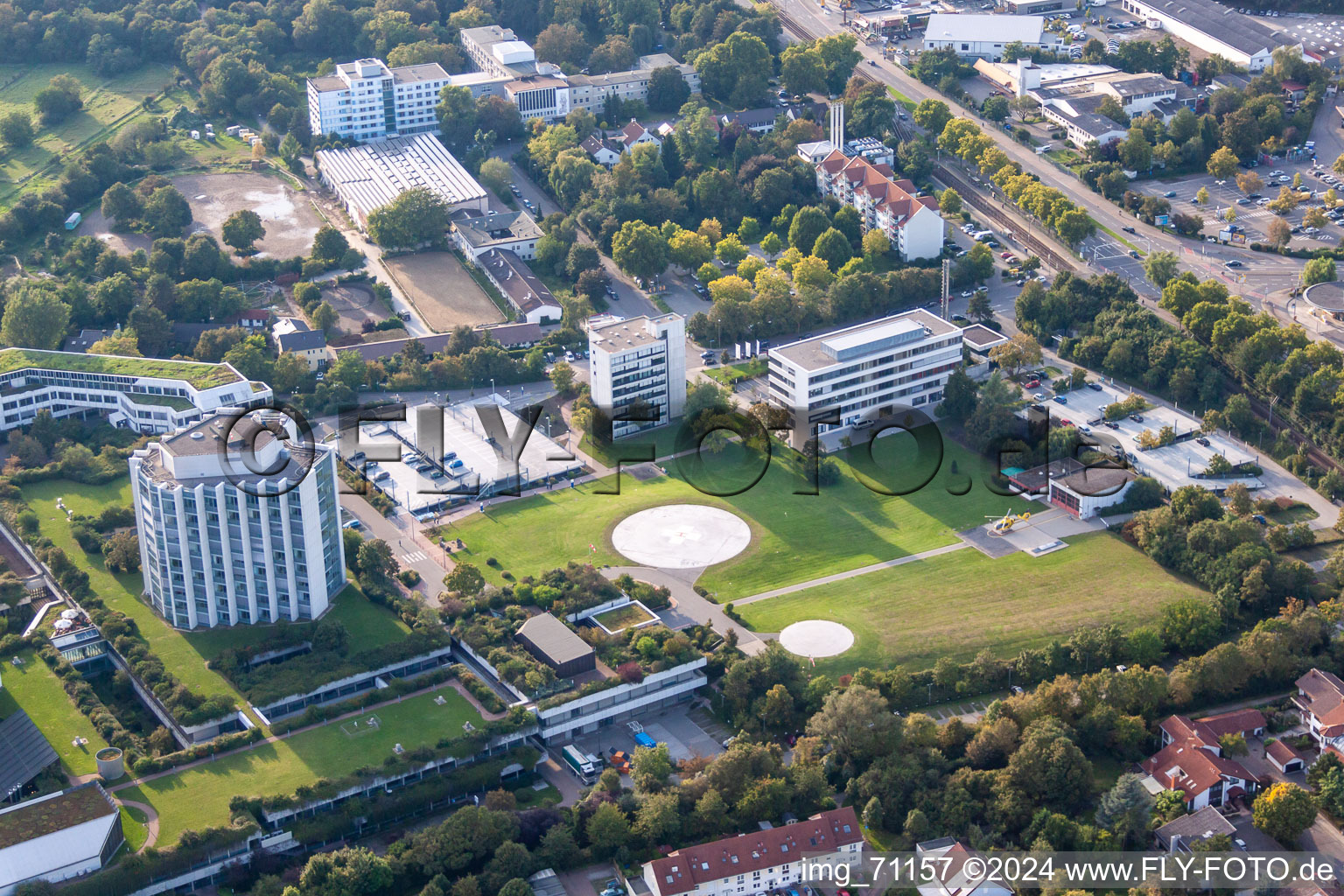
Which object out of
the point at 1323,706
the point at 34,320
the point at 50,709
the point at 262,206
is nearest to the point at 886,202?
the point at 262,206

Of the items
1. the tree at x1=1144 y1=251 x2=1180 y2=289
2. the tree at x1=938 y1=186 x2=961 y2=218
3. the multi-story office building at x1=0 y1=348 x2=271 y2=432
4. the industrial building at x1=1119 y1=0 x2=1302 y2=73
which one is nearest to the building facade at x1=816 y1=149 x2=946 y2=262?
the tree at x1=938 y1=186 x2=961 y2=218

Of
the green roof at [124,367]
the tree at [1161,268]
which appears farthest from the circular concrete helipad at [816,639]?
the tree at [1161,268]

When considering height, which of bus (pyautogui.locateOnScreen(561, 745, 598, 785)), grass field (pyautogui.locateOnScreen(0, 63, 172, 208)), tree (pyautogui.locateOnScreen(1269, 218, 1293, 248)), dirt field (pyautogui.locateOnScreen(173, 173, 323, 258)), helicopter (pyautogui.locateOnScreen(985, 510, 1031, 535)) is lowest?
helicopter (pyautogui.locateOnScreen(985, 510, 1031, 535))

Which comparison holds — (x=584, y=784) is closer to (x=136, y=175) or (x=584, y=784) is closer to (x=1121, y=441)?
(x=1121, y=441)

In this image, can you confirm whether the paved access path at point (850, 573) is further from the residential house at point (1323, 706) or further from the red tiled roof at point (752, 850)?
the residential house at point (1323, 706)

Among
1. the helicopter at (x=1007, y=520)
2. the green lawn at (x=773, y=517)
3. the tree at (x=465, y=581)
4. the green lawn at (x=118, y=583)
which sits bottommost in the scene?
the helicopter at (x=1007, y=520)

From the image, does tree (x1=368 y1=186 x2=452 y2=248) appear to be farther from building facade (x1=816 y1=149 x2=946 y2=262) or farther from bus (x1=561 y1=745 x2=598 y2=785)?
bus (x1=561 y1=745 x2=598 y2=785)

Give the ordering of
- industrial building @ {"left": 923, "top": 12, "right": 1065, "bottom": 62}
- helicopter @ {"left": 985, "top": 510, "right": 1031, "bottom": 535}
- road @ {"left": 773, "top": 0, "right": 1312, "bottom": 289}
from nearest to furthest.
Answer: helicopter @ {"left": 985, "top": 510, "right": 1031, "bottom": 535} < road @ {"left": 773, "top": 0, "right": 1312, "bottom": 289} < industrial building @ {"left": 923, "top": 12, "right": 1065, "bottom": 62}
